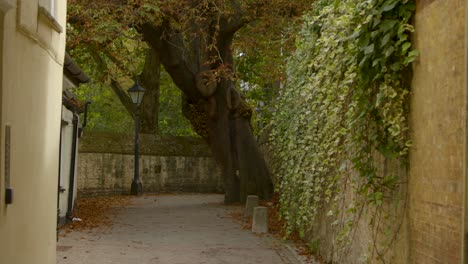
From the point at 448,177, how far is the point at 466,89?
1057 mm

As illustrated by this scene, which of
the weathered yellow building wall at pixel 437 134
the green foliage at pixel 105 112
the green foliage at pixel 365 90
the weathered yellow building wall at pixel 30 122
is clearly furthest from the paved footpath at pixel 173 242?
the green foliage at pixel 105 112

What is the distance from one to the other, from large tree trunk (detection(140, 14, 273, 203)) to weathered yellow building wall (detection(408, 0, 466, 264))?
16468 millimetres

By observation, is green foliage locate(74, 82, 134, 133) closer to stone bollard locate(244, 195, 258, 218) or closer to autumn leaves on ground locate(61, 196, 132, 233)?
autumn leaves on ground locate(61, 196, 132, 233)

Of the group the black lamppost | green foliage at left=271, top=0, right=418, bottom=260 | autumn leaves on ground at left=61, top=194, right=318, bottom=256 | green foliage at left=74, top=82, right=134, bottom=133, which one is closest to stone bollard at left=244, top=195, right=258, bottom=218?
autumn leaves on ground at left=61, top=194, right=318, bottom=256

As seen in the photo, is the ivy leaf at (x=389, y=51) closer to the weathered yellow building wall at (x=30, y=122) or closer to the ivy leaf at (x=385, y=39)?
the ivy leaf at (x=385, y=39)

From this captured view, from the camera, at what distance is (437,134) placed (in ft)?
21.8

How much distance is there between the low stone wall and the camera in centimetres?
2880

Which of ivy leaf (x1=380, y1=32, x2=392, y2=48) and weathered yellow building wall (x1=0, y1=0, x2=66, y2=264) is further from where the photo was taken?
ivy leaf (x1=380, y1=32, x2=392, y2=48)

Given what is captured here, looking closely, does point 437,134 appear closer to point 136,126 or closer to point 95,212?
point 95,212

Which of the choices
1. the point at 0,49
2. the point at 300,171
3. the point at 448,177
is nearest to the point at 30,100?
the point at 0,49

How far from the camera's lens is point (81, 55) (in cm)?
2756

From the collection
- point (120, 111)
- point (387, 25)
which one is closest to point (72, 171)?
point (387, 25)

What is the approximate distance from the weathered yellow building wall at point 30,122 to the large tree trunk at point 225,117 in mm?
13829

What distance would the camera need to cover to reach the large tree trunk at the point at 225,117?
2386cm
